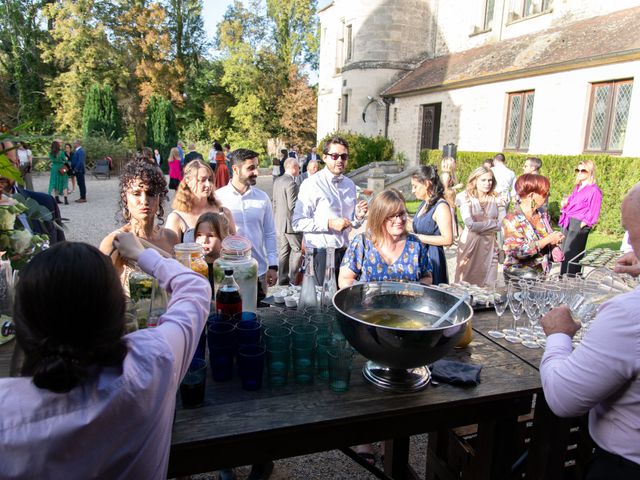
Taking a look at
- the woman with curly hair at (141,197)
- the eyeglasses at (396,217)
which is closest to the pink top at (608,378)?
the eyeglasses at (396,217)

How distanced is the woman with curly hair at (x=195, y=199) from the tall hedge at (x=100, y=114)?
24025 mm

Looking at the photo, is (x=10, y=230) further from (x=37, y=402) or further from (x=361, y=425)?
(x=361, y=425)

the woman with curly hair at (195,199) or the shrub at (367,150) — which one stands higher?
the shrub at (367,150)

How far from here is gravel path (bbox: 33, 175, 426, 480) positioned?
286 cm

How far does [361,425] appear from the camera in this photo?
66.2 inches

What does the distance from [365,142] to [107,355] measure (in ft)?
63.8

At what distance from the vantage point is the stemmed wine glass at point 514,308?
2.35 metres

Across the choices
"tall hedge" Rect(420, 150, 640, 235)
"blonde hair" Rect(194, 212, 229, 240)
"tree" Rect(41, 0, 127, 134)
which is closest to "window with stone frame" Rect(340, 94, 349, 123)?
"tall hedge" Rect(420, 150, 640, 235)

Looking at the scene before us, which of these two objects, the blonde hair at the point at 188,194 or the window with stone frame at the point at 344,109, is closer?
the blonde hair at the point at 188,194

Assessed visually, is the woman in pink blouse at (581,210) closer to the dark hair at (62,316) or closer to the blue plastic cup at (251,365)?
the blue plastic cup at (251,365)

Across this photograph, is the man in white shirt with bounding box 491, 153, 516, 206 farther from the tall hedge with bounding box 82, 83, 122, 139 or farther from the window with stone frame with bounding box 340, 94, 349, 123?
the tall hedge with bounding box 82, 83, 122, 139

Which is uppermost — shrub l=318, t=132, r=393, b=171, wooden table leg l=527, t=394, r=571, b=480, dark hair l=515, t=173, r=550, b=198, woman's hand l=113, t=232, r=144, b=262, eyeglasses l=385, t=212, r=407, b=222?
shrub l=318, t=132, r=393, b=171

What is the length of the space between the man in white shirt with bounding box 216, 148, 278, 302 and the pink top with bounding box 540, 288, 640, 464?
2.73 meters

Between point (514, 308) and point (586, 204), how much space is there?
499 cm
